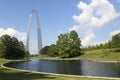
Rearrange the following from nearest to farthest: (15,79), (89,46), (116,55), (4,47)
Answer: (15,79), (116,55), (4,47), (89,46)

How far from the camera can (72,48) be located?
148 m

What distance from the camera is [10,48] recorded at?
148 m

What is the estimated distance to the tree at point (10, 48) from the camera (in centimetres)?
14288

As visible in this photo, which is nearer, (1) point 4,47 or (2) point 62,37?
(1) point 4,47

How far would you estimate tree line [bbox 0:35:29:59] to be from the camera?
468ft

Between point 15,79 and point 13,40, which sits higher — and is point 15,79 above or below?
below

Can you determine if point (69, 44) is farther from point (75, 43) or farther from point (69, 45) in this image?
point (75, 43)

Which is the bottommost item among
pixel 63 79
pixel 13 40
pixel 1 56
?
pixel 63 79

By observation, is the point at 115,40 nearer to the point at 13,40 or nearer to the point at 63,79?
the point at 13,40

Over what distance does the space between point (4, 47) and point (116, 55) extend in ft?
215

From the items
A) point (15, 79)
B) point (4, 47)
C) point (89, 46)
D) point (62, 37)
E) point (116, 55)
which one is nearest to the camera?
point (15, 79)

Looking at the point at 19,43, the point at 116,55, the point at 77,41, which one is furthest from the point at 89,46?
the point at 116,55

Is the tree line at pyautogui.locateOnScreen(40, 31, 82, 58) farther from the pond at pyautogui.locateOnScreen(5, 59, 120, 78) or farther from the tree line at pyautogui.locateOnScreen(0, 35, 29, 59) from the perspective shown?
the pond at pyautogui.locateOnScreen(5, 59, 120, 78)

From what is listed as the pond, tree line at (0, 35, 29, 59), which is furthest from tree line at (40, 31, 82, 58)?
the pond
